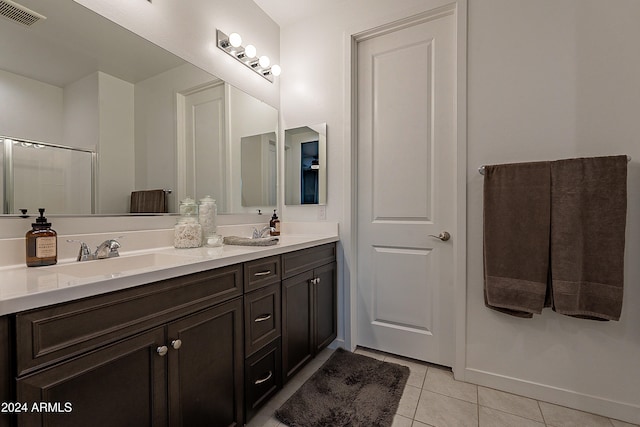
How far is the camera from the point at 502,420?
4.77 ft

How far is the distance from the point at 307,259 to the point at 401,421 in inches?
38.0

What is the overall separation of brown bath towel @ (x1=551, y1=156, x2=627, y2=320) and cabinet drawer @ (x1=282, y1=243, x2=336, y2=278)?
128 centimetres

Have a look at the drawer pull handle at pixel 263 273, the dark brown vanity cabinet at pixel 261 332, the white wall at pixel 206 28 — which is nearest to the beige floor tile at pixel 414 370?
the dark brown vanity cabinet at pixel 261 332

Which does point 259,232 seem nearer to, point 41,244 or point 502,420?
point 41,244

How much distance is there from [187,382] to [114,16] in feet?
5.37

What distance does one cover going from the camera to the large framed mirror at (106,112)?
1.12m

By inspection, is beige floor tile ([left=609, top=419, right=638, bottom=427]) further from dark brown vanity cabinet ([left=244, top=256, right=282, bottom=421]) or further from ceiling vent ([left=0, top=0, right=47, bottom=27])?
ceiling vent ([left=0, top=0, right=47, bottom=27])

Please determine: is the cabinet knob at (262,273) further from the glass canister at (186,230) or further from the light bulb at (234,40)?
the light bulb at (234,40)

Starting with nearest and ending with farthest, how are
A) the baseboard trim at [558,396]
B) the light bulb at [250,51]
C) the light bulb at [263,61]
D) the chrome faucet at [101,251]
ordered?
1. the chrome faucet at [101,251]
2. the baseboard trim at [558,396]
3. the light bulb at [250,51]
4. the light bulb at [263,61]

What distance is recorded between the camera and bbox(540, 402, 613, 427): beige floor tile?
4.69 feet

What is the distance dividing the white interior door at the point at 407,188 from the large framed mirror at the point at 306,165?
0.29 meters

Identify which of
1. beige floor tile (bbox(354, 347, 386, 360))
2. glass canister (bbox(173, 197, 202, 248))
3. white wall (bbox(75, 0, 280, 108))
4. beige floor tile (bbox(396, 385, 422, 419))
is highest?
white wall (bbox(75, 0, 280, 108))

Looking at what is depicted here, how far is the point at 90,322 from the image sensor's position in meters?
0.81

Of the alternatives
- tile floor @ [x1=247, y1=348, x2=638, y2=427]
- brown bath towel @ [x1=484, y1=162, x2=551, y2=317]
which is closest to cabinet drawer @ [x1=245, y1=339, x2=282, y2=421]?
tile floor @ [x1=247, y1=348, x2=638, y2=427]
